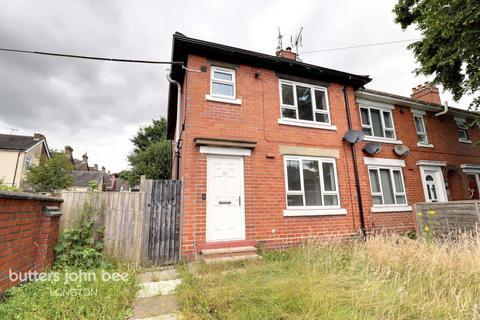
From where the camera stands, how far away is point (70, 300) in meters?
3.18

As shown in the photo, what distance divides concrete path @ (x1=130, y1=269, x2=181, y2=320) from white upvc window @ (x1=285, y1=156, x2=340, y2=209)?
4225 mm

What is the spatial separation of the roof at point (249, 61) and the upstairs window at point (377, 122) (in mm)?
1438

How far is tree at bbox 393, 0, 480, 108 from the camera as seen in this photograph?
7363 mm

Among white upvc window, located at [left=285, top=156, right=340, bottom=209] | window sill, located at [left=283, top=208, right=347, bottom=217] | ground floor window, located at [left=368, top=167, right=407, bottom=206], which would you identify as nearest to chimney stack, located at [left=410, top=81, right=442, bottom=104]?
ground floor window, located at [left=368, top=167, right=407, bottom=206]

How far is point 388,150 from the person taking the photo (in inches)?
388

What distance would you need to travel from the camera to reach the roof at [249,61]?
696cm

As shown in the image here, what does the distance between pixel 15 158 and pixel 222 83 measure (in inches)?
1115

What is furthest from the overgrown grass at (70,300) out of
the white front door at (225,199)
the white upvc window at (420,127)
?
the white upvc window at (420,127)

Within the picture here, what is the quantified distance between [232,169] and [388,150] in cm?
764

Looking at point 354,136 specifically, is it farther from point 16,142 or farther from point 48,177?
point 16,142

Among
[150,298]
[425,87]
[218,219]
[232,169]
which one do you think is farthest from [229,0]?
[425,87]

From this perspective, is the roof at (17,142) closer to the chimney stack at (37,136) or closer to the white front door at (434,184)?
the chimney stack at (37,136)

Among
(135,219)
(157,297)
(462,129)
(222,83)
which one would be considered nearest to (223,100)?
(222,83)

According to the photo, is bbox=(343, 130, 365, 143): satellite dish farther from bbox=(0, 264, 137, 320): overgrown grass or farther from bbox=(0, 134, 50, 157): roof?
bbox=(0, 134, 50, 157): roof
